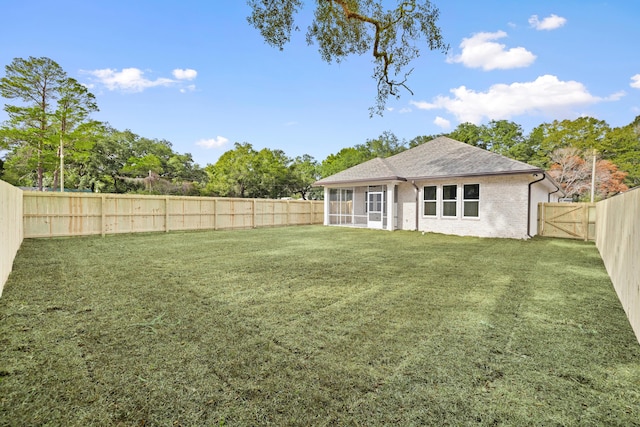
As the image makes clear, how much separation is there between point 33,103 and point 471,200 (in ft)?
107

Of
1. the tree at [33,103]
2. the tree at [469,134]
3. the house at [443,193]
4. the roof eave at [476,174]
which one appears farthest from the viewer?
the tree at [469,134]

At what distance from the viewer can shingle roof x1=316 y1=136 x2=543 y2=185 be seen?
A: 37.8ft

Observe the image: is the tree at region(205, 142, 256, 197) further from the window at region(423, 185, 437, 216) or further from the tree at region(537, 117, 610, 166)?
the tree at region(537, 117, 610, 166)

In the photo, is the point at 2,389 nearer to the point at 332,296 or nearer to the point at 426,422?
the point at 426,422

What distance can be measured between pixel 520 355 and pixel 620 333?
4.76 ft

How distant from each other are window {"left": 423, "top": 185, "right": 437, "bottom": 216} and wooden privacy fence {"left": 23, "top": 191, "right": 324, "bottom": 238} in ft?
25.0

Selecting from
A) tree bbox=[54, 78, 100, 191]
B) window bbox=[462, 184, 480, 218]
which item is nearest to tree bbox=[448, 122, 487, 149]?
window bbox=[462, 184, 480, 218]

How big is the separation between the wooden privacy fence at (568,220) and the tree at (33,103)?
33.6m

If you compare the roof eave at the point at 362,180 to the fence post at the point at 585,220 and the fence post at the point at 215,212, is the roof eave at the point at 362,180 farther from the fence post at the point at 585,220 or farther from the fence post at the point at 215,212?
the fence post at the point at 585,220

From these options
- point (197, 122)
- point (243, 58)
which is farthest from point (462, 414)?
point (197, 122)

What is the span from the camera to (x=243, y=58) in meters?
14.1

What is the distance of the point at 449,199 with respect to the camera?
42.1 ft

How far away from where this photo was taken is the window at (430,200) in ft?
43.6

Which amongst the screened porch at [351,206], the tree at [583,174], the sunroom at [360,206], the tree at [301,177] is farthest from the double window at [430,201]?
the tree at [583,174]
